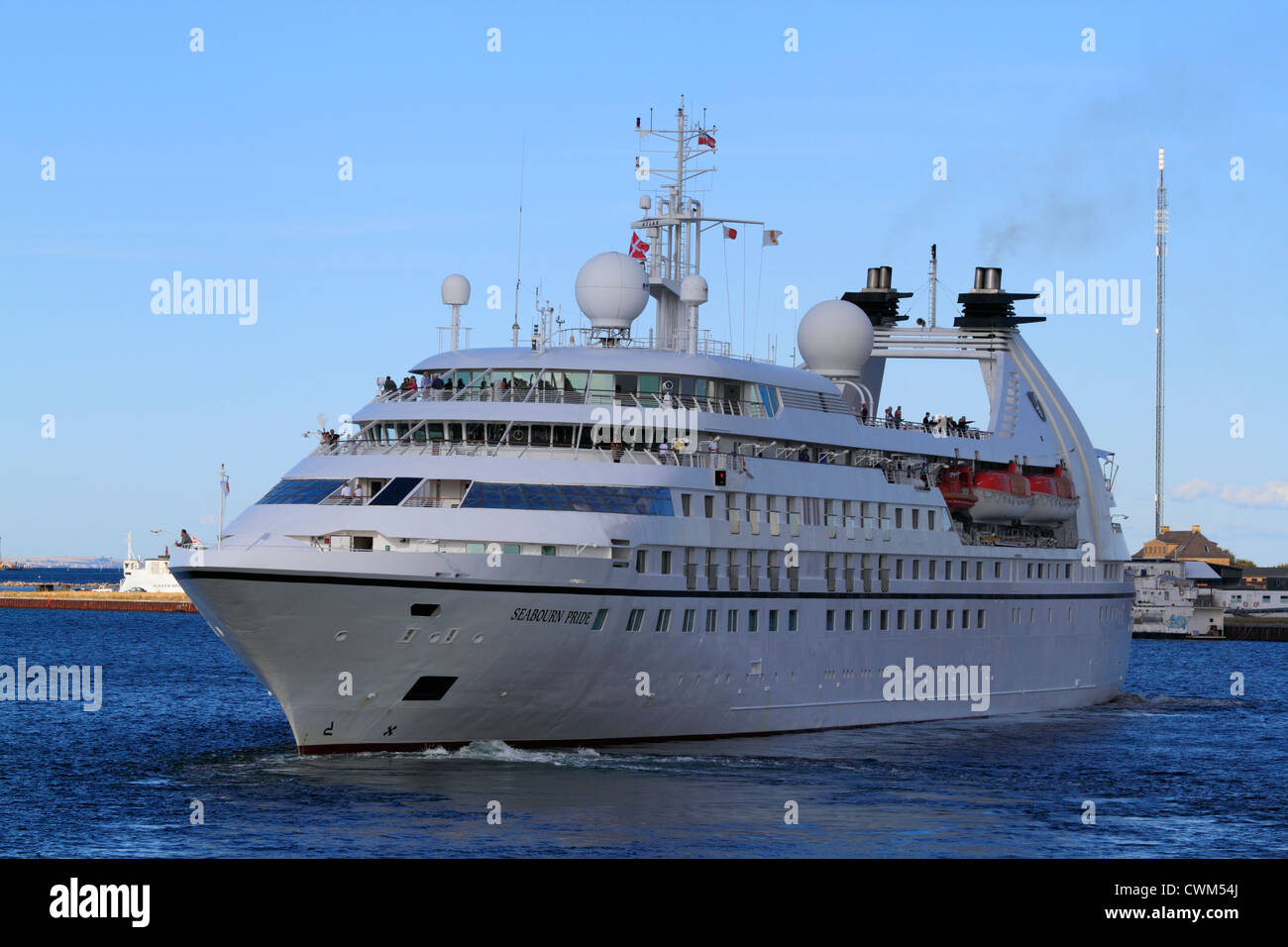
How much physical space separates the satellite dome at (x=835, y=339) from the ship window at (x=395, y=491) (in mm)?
18542

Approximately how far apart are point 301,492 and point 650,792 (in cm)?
1177

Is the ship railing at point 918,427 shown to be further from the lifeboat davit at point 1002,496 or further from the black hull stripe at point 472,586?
the black hull stripe at point 472,586

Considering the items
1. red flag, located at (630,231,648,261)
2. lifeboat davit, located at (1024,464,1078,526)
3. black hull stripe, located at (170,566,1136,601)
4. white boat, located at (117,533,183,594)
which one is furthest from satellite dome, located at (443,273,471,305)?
white boat, located at (117,533,183,594)

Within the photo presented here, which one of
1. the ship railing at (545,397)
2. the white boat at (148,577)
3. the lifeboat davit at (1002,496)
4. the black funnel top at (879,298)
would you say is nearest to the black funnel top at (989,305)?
the black funnel top at (879,298)

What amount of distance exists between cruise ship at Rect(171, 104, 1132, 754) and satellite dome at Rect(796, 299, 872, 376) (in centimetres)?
9

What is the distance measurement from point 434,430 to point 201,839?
15.6 metres

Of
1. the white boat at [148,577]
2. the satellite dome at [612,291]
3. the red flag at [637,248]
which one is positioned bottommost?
the white boat at [148,577]

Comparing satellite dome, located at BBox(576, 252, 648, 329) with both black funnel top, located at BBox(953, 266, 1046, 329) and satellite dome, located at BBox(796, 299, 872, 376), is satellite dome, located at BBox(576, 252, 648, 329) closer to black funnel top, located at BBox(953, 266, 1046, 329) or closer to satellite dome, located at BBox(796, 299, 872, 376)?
satellite dome, located at BBox(796, 299, 872, 376)

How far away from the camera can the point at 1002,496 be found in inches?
2219

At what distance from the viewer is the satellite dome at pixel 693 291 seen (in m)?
48.1

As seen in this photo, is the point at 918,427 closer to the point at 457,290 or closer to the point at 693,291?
the point at 693,291

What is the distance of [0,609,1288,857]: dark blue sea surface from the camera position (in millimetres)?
29703

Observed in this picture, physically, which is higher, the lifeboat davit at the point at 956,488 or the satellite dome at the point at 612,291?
the satellite dome at the point at 612,291
